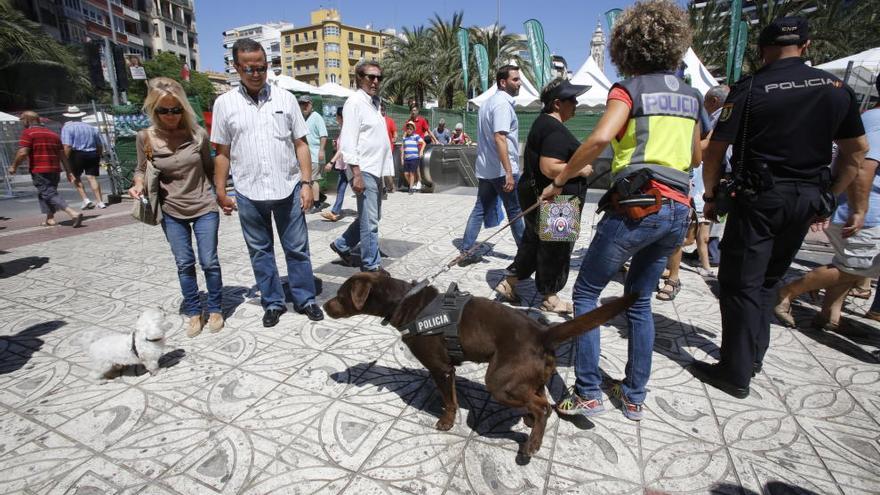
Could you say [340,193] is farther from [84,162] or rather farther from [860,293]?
[860,293]

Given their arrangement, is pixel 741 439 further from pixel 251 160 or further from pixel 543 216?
pixel 251 160

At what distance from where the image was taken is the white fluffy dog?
296cm

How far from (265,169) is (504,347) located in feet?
8.18

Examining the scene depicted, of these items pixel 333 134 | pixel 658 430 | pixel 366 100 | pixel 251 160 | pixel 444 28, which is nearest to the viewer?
pixel 658 430

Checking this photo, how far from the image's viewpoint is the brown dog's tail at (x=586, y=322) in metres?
2.01

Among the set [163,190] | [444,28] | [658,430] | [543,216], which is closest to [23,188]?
[163,190]

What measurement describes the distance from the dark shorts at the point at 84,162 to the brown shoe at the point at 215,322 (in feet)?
26.9

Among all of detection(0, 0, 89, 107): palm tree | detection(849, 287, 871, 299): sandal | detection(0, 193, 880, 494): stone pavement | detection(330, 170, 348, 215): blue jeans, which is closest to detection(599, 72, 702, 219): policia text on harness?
detection(0, 193, 880, 494): stone pavement

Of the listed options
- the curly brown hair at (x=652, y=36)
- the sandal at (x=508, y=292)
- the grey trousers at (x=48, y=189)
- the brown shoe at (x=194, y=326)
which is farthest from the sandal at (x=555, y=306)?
the grey trousers at (x=48, y=189)

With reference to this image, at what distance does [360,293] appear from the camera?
2629mm

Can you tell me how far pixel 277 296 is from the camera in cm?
399

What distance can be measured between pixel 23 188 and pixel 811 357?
65.1 feet

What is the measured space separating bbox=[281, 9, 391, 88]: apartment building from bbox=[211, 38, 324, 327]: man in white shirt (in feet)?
321

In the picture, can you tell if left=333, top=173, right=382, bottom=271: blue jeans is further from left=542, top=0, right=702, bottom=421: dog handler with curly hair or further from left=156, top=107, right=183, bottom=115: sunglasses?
left=542, top=0, right=702, bottom=421: dog handler with curly hair
